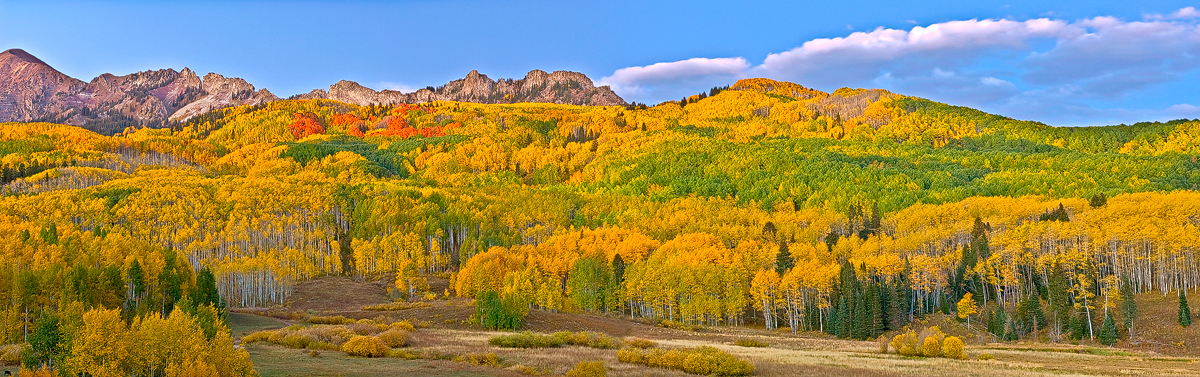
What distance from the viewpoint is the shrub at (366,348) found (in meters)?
47.6

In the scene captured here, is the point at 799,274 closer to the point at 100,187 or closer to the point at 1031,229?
the point at 1031,229

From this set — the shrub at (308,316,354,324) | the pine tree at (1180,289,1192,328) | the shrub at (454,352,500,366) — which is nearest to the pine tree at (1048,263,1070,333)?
the pine tree at (1180,289,1192,328)

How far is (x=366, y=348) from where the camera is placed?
4772 centimetres

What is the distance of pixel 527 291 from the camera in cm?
10619

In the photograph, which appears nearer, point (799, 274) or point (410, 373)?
point (410, 373)

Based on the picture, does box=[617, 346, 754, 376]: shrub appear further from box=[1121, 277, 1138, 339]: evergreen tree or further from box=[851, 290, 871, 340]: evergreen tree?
box=[1121, 277, 1138, 339]: evergreen tree

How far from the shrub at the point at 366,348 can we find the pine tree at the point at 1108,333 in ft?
239

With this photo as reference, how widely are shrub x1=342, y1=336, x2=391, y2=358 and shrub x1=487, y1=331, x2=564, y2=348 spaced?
36.2ft

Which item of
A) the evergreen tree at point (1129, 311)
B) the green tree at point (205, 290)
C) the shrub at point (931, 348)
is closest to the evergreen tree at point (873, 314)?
the evergreen tree at point (1129, 311)

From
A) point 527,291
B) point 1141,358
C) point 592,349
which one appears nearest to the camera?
point 592,349

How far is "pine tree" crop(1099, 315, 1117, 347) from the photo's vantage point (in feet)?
257

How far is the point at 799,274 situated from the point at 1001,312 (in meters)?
23.7

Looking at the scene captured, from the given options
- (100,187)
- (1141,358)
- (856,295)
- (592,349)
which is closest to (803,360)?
(592,349)

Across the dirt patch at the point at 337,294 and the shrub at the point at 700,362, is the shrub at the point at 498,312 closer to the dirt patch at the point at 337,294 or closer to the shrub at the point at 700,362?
the shrub at the point at 700,362
